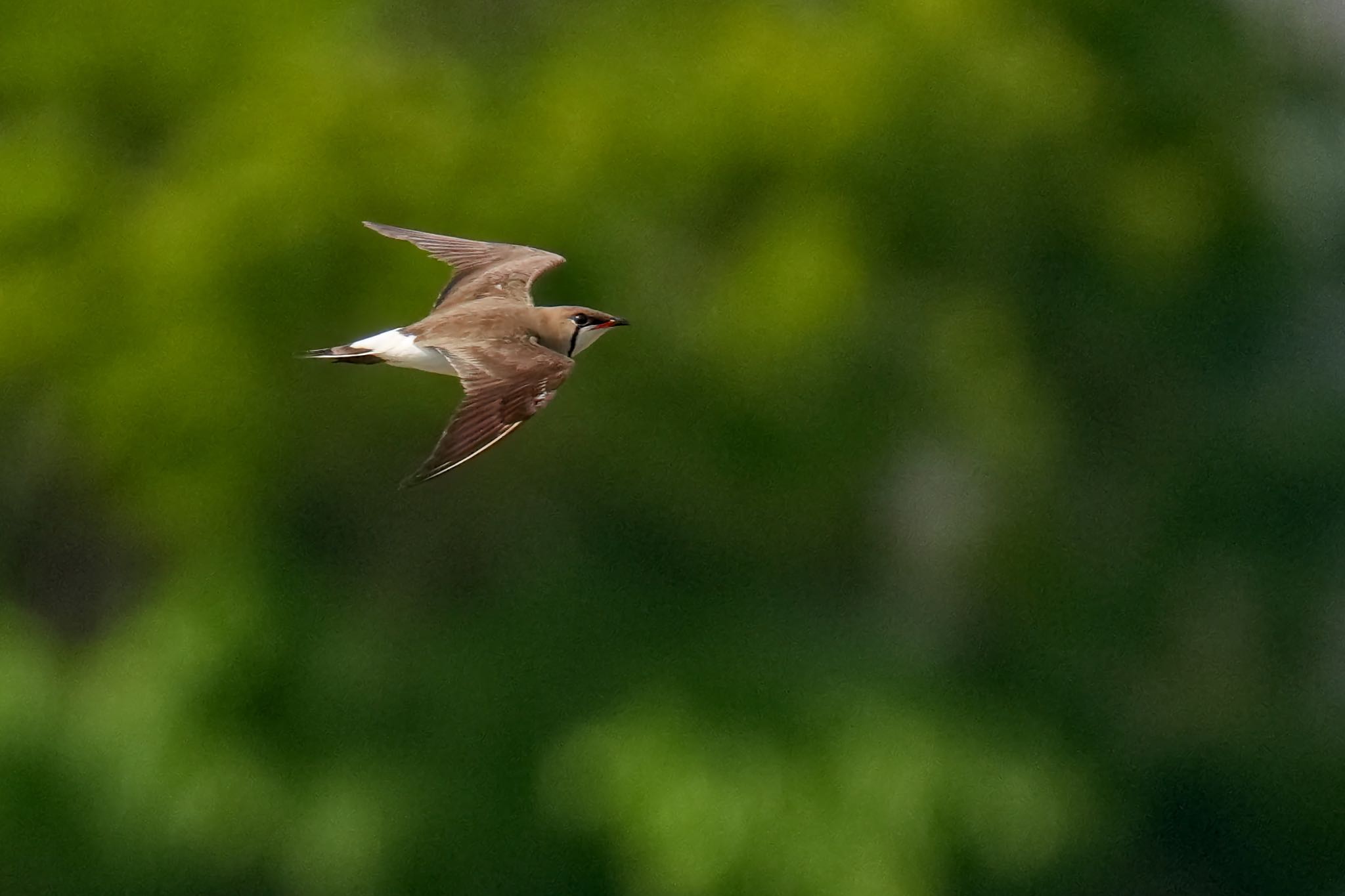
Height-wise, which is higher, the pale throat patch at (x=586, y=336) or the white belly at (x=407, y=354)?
the white belly at (x=407, y=354)

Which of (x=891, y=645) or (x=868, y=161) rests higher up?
(x=868, y=161)

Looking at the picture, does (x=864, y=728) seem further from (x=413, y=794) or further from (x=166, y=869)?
(x=166, y=869)

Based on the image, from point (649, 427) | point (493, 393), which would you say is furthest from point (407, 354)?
point (649, 427)

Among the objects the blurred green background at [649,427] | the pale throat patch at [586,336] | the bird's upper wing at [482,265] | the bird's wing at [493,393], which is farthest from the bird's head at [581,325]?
the blurred green background at [649,427]

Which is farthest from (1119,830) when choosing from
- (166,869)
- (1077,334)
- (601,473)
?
(166,869)

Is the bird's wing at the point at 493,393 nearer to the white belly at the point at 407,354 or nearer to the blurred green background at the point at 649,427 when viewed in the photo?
the white belly at the point at 407,354

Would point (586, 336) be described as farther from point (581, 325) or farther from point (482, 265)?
point (482, 265)
